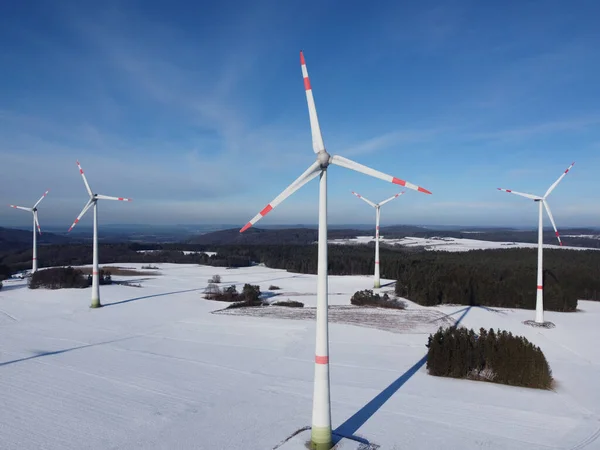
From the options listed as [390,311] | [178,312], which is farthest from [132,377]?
[390,311]

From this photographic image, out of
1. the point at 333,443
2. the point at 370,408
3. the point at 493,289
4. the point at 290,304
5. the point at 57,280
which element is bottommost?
the point at 290,304

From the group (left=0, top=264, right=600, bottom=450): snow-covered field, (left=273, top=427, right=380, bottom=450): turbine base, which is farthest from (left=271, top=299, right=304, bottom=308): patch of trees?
(left=273, top=427, right=380, bottom=450): turbine base

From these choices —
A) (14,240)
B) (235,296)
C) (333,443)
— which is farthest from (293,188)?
(14,240)

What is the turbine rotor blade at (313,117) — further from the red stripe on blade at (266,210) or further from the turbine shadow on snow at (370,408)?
the turbine shadow on snow at (370,408)

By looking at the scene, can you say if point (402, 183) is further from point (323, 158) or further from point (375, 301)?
point (375, 301)

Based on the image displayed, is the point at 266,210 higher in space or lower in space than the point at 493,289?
higher
